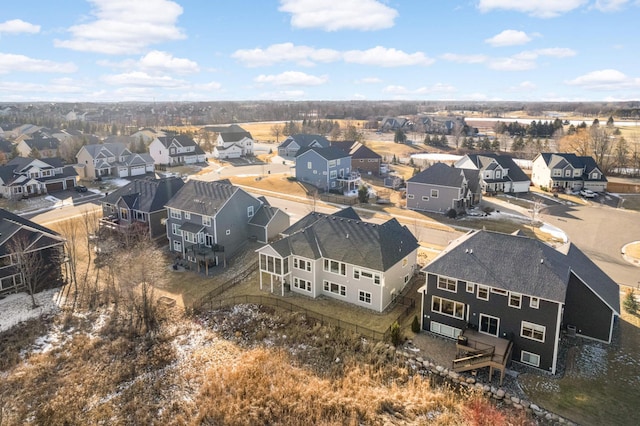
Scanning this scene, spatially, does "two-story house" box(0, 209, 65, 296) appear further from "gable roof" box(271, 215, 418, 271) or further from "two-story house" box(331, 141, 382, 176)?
"two-story house" box(331, 141, 382, 176)

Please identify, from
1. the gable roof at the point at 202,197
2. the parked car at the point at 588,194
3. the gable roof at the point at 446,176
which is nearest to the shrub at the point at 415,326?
the gable roof at the point at 202,197

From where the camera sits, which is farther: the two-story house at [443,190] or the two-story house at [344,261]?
the two-story house at [443,190]

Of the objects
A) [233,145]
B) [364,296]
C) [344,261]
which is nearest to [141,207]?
A: [344,261]

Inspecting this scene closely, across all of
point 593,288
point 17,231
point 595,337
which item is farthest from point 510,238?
point 17,231

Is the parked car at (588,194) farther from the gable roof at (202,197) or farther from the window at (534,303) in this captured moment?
the gable roof at (202,197)

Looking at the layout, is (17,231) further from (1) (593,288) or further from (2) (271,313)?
(1) (593,288)

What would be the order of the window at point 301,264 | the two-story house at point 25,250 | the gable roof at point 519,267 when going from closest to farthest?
the gable roof at point 519,267
the window at point 301,264
the two-story house at point 25,250
